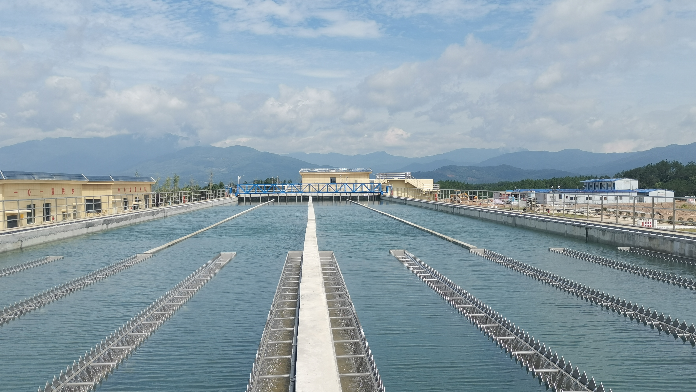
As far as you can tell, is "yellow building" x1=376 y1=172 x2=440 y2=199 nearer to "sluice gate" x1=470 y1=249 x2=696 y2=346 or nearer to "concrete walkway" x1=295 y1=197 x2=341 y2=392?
"sluice gate" x1=470 y1=249 x2=696 y2=346

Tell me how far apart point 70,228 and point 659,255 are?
17.8m

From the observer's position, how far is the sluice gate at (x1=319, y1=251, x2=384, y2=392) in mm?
5590

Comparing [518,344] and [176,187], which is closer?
[518,344]

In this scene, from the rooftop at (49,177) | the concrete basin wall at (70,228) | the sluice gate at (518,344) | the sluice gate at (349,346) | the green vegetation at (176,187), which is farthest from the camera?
the green vegetation at (176,187)

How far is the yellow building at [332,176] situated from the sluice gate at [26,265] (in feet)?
159

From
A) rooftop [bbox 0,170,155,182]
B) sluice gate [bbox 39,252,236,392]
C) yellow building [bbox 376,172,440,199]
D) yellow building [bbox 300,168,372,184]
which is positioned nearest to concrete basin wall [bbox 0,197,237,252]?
rooftop [bbox 0,170,155,182]

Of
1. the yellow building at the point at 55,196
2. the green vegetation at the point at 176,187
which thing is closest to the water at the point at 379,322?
the yellow building at the point at 55,196

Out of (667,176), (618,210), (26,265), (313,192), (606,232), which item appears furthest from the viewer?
(667,176)

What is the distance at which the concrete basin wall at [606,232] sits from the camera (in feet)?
47.4

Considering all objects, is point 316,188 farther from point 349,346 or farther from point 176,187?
point 349,346

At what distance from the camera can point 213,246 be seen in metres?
17.6

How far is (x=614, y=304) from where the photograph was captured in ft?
30.7

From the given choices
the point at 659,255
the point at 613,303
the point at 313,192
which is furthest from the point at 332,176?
the point at 613,303

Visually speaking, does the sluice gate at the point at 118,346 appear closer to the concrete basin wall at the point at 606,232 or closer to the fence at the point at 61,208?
the fence at the point at 61,208
